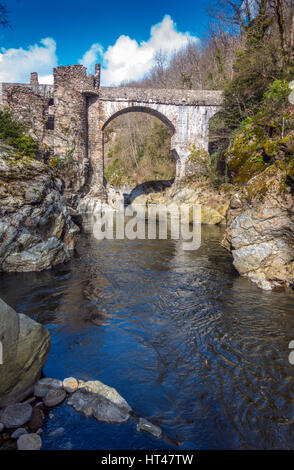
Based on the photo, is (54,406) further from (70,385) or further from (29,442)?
(29,442)

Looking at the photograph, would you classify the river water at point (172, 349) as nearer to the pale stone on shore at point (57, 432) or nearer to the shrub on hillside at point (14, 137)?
the pale stone on shore at point (57, 432)

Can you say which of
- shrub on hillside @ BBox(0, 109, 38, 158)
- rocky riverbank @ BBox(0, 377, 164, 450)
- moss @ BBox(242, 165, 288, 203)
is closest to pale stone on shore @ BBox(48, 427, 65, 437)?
rocky riverbank @ BBox(0, 377, 164, 450)

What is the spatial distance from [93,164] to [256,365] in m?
21.2

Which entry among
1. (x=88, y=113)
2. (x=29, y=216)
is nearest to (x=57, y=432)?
(x=29, y=216)

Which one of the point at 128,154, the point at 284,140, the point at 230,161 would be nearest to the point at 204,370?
the point at 284,140

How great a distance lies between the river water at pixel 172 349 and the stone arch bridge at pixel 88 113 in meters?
14.9

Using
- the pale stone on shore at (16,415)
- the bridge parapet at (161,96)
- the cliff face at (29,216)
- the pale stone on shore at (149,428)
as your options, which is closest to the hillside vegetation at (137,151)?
the bridge parapet at (161,96)

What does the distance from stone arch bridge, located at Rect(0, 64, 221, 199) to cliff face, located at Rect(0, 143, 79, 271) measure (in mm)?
11244

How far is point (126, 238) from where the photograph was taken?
13719 millimetres

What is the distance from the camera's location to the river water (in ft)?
9.73

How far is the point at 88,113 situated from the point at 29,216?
16.1 m

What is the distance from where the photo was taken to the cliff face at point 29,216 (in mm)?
8055

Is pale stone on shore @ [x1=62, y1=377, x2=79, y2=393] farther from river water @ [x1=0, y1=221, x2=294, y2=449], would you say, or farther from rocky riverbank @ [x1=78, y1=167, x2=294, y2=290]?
rocky riverbank @ [x1=78, y1=167, x2=294, y2=290]
